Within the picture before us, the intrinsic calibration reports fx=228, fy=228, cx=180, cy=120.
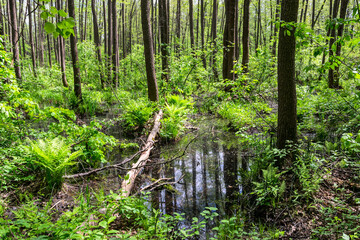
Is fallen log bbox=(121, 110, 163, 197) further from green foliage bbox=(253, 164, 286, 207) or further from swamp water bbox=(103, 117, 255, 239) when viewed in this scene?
green foliage bbox=(253, 164, 286, 207)

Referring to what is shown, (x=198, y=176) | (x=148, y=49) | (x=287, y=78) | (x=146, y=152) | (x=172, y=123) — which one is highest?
(x=148, y=49)

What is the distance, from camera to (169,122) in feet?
26.3

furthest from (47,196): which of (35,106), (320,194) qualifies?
(320,194)

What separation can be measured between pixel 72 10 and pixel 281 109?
9141 millimetres

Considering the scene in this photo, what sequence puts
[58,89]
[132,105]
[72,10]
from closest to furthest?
[132,105] < [72,10] < [58,89]

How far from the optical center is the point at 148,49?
8.80 meters

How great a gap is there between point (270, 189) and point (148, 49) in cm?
686

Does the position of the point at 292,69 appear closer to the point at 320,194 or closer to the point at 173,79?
the point at 320,194

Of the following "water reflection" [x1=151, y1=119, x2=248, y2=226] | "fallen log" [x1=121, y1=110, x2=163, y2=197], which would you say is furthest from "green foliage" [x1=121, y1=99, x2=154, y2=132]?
"water reflection" [x1=151, y1=119, x2=248, y2=226]

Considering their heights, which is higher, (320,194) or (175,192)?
(320,194)

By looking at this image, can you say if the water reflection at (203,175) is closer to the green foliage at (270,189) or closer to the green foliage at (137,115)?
the green foliage at (270,189)

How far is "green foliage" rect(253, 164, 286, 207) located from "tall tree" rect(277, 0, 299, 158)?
680mm

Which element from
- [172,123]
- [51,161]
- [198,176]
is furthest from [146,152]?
[51,161]

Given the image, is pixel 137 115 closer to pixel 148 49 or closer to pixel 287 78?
pixel 148 49
